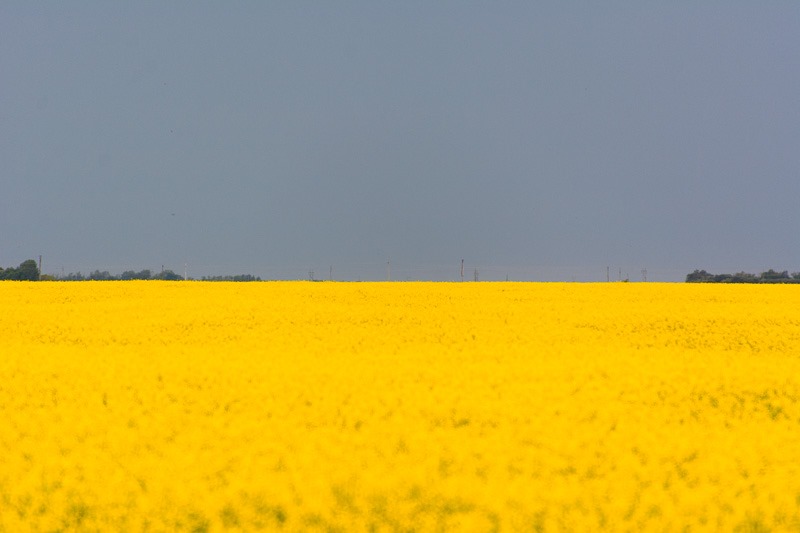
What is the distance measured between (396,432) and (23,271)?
67.4 metres

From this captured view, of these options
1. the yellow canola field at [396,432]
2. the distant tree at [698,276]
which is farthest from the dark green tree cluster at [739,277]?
the yellow canola field at [396,432]

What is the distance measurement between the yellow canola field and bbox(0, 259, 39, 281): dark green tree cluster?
5269 cm

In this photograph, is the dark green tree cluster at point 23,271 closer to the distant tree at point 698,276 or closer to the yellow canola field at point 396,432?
the yellow canola field at point 396,432

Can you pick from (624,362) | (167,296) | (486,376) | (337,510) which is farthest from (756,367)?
(167,296)

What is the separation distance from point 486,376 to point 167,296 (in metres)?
17.8

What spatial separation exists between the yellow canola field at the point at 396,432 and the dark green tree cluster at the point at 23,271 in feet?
173

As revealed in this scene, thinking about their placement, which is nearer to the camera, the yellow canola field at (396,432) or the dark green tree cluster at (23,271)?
the yellow canola field at (396,432)

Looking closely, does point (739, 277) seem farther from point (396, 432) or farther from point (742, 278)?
point (396, 432)

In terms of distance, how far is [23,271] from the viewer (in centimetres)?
6384

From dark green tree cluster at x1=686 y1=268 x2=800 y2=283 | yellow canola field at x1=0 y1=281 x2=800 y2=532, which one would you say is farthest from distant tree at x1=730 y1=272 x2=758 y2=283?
yellow canola field at x1=0 y1=281 x2=800 y2=532

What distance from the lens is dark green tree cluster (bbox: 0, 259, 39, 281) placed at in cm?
6262

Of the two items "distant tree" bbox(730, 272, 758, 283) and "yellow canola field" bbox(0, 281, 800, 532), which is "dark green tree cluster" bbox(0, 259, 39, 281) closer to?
"yellow canola field" bbox(0, 281, 800, 532)

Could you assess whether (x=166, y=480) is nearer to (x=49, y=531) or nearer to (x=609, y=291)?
(x=49, y=531)

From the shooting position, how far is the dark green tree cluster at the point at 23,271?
62.6m
